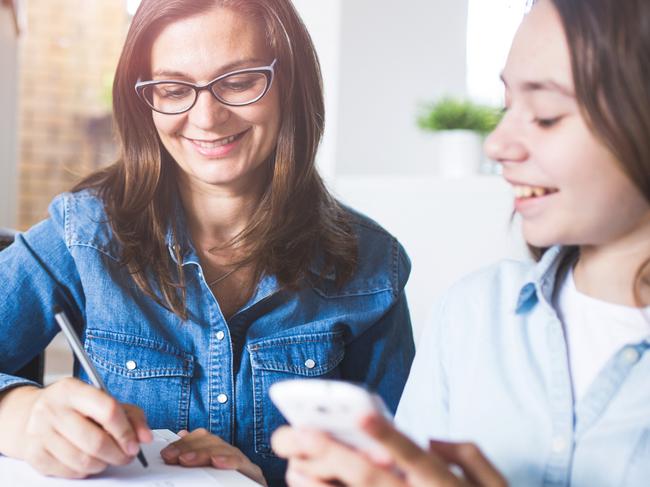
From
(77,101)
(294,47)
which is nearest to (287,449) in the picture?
(294,47)

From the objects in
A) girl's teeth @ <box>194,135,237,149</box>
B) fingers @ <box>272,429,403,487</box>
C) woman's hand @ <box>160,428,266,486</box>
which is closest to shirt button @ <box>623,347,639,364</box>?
fingers @ <box>272,429,403,487</box>

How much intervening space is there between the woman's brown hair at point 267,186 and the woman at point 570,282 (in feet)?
1.40

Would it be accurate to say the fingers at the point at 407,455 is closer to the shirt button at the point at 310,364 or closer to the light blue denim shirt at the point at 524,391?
the light blue denim shirt at the point at 524,391

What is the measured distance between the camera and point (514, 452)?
0.84 metres

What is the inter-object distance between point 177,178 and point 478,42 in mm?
Answer: 1499

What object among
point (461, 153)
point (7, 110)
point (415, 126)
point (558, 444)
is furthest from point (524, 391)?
point (7, 110)

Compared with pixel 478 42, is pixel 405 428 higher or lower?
lower

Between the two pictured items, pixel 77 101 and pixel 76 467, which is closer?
pixel 76 467

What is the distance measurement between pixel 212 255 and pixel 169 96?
27cm

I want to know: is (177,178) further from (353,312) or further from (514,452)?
(514,452)

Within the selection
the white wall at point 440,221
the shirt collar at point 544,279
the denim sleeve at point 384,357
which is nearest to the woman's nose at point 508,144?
the shirt collar at point 544,279

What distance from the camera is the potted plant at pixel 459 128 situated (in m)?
2.21

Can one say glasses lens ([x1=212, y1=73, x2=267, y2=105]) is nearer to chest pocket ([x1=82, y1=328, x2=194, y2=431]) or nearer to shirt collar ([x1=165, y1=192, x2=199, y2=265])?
shirt collar ([x1=165, y1=192, x2=199, y2=265])

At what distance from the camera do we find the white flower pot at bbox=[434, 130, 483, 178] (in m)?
2.21
